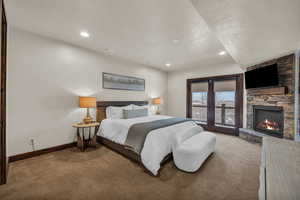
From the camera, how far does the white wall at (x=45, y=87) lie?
2547 millimetres

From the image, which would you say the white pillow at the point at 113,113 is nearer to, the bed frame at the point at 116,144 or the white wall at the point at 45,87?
the bed frame at the point at 116,144

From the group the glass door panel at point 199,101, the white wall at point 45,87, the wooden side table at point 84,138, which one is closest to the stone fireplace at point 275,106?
the glass door panel at point 199,101

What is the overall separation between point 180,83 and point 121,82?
9.37 ft

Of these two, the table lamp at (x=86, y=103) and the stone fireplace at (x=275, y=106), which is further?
the table lamp at (x=86, y=103)

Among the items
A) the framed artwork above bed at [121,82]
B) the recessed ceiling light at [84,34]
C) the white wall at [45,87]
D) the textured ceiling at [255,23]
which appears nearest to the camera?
the textured ceiling at [255,23]

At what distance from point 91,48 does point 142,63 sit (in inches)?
78.6

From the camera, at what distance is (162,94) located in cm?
609

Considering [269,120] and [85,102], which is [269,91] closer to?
[269,120]

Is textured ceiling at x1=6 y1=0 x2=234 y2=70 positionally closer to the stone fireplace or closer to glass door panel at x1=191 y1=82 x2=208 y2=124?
the stone fireplace

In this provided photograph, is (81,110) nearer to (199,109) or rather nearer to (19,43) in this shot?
(19,43)

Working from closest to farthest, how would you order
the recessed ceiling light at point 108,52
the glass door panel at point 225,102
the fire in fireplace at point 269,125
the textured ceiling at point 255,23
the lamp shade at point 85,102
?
the textured ceiling at point 255,23
the lamp shade at point 85,102
the fire in fireplace at point 269,125
the recessed ceiling light at point 108,52
the glass door panel at point 225,102

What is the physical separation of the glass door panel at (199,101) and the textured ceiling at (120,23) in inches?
76.9

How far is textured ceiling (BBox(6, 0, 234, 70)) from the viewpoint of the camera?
1.90 metres

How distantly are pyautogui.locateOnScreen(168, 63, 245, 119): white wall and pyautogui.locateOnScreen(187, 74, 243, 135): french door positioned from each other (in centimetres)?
20
